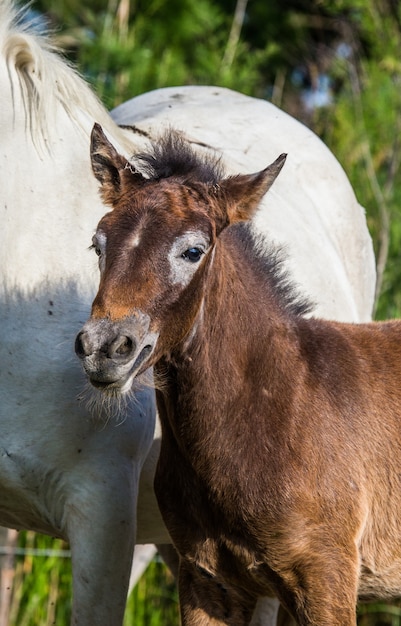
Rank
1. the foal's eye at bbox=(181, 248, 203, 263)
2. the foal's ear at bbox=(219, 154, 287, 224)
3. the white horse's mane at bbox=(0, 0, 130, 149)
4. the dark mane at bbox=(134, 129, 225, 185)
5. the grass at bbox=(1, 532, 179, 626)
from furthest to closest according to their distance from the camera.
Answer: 1. the grass at bbox=(1, 532, 179, 626)
2. the white horse's mane at bbox=(0, 0, 130, 149)
3. the dark mane at bbox=(134, 129, 225, 185)
4. the foal's ear at bbox=(219, 154, 287, 224)
5. the foal's eye at bbox=(181, 248, 203, 263)

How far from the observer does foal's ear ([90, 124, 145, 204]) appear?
3.40 meters

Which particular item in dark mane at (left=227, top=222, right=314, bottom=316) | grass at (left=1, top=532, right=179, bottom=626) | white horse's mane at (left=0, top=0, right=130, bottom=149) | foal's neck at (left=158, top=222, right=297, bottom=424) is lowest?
grass at (left=1, top=532, right=179, bottom=626)

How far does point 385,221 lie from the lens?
7262 millimetres

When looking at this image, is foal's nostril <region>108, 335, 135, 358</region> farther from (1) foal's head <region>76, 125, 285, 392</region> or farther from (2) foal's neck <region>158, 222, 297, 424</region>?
(2) foal's neck <region>158, 222, 297, 424</region>

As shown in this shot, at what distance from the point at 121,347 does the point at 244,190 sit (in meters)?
0.70

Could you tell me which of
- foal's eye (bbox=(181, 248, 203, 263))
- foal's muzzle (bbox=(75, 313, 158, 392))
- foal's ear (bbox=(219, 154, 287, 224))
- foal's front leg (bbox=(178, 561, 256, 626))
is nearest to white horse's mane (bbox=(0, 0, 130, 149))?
foal's ear (bbox=(219, 154, 287, 224))

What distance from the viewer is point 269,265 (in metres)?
3.67

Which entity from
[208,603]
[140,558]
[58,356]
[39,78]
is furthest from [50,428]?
[140,558]

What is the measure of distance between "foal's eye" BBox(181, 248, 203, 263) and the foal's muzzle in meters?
0.24

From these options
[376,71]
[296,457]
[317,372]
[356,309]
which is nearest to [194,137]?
[356,309]

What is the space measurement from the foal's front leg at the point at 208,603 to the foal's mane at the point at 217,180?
97cm

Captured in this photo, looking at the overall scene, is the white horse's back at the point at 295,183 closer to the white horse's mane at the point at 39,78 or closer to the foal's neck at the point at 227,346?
the white horse's mane at the point at 39,78

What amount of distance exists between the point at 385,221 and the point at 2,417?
166 inches

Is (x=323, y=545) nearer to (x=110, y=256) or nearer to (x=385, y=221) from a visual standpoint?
(x=110, y=256)
